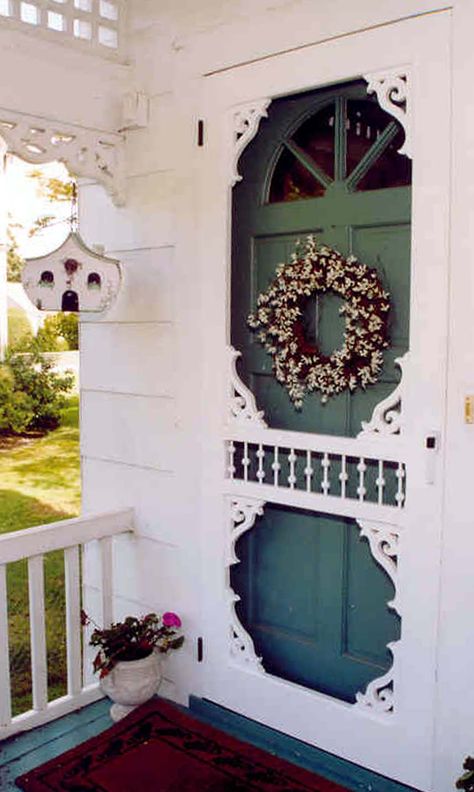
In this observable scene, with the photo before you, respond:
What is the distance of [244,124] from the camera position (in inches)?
99.6

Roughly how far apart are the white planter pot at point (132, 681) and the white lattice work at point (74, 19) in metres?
2.30

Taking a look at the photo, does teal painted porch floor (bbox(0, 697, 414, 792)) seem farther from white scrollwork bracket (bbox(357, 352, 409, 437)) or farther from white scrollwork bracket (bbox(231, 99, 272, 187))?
white scrollwork bracket (bbox(231, 99, 272, 187))

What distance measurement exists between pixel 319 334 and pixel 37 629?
1497 mm

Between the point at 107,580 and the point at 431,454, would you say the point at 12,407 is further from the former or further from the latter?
the point at 431,454

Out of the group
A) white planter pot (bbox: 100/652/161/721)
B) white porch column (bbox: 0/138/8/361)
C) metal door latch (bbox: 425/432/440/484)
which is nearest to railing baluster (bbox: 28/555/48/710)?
white planter pot (bbox: 100/652/161/721)

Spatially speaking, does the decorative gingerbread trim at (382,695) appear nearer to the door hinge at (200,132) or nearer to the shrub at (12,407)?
the door hinge at (200,132)

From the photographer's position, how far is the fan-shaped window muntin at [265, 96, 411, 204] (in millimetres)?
2279

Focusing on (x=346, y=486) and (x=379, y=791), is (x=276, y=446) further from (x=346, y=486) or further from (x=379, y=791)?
(x=379, y=791)

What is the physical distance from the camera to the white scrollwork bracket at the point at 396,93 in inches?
83.8

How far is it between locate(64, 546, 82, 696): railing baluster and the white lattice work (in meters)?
1.91

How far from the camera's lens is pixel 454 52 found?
202 centimetres

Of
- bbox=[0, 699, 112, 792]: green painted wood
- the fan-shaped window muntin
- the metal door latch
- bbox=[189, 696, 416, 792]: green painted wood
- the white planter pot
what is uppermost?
the fan-shaped window muntin

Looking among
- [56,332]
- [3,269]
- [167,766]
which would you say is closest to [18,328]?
[56,332]

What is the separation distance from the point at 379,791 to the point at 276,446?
115cm
